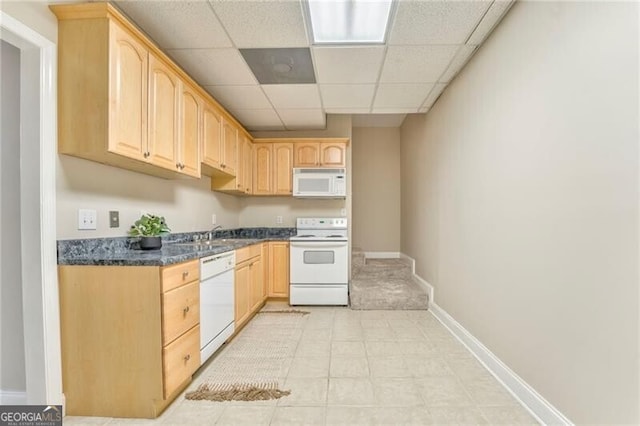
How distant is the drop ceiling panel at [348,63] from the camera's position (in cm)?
245

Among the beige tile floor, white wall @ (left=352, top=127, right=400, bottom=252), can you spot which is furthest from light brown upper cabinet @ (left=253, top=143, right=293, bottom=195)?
the beige tile floor

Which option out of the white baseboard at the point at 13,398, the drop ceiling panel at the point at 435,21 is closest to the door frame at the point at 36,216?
the white baseboard at the point at 13,398

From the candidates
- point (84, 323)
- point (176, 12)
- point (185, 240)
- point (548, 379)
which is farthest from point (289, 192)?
point (548, 379)

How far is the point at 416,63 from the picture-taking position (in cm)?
263

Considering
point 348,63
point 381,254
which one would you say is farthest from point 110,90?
point 381,254

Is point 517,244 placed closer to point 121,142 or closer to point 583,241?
point 583,241

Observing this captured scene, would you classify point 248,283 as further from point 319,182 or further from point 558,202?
point 558,202

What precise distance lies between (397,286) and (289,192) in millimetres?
1901

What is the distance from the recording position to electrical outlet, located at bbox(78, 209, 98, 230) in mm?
1880

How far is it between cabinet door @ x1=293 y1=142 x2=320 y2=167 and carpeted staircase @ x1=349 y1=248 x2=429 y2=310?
157 centimetres

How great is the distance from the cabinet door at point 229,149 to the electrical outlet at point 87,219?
143cm

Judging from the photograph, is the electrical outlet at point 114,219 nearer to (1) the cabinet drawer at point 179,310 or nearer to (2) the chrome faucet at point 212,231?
(1) the cabinet drawer at point 179,310

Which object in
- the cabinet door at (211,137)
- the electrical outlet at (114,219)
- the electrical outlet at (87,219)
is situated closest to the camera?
the electrical outlet at (87,219)

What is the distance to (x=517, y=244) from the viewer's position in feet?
6.38
